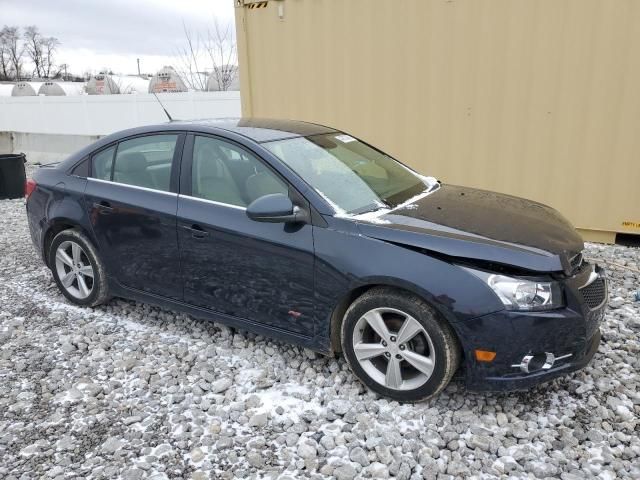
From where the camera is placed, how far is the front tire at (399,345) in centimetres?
279

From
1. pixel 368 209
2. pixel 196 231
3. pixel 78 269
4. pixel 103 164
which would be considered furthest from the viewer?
pixel 78 269

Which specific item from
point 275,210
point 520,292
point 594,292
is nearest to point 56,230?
point 275,210

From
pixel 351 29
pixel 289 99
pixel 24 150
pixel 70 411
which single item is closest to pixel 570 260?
pixel 70 411

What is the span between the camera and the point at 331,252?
3027mm

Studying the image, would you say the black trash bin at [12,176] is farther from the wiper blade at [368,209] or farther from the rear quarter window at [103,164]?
the wiper blade at [368,209]

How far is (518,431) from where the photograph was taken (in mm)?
2787

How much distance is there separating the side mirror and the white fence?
32.8 feet

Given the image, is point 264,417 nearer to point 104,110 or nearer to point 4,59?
point 104,110

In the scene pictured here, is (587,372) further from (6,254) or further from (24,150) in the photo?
(24,150)

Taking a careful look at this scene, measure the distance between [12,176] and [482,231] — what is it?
907 centimetres

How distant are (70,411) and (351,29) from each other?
5.27 metres

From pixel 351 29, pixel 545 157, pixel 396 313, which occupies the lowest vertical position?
pixel 396 313

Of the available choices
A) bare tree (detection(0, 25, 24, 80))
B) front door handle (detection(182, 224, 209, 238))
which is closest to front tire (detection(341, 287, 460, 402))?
front door handle (detection(182, 224, 209, 238))

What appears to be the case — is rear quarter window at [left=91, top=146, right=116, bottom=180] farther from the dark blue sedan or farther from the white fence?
the white fence
